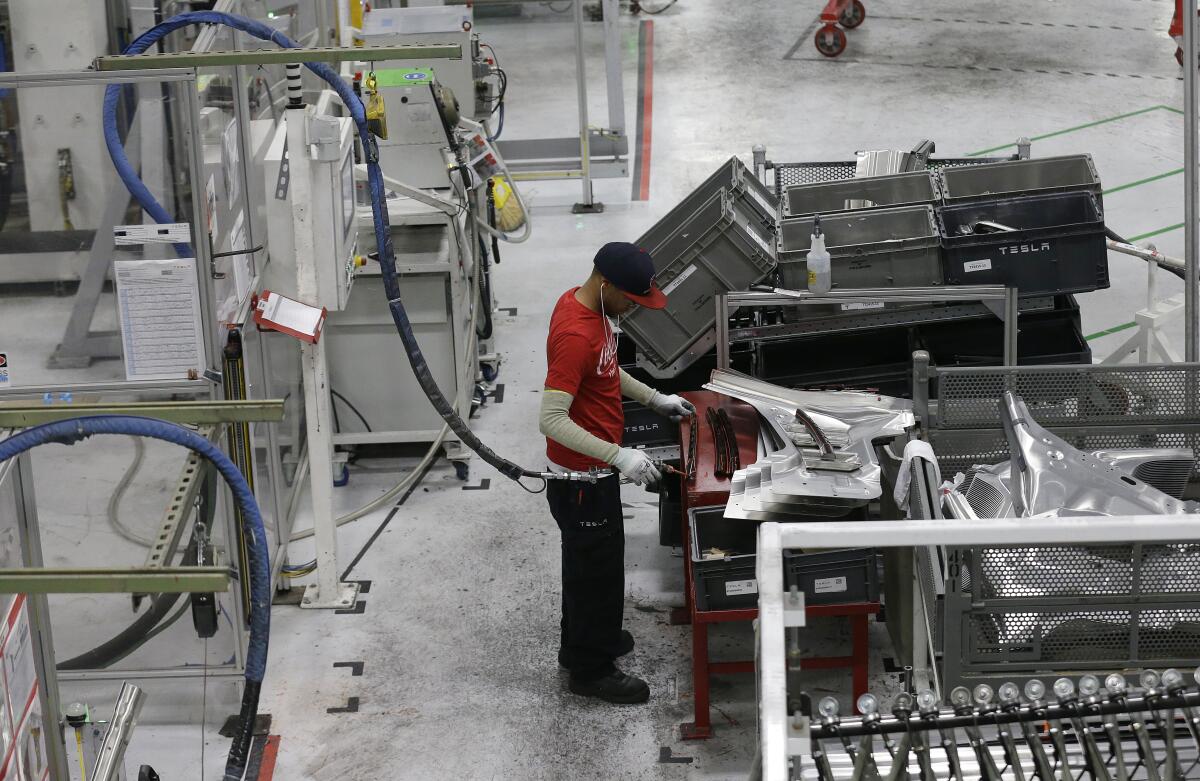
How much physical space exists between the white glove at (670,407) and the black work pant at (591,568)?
0.61 metres

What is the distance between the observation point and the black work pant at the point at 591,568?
4926 mm

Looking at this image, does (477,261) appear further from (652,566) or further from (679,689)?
(679,689)

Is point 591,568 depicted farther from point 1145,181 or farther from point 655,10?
point 655,10

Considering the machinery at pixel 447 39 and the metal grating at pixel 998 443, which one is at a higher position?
the machinery at pixel 447 39

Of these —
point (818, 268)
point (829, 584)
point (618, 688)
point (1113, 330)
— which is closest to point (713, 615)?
point (829, 584)

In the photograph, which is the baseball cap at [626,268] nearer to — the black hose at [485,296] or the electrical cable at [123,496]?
the electrical cable at [123,496]

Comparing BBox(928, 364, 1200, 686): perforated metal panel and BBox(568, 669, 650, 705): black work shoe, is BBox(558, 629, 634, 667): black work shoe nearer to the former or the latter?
BBox(568, 669, 650, 705): black work shoe

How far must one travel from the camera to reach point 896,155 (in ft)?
23.3

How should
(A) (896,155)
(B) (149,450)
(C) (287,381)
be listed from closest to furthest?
(B) (149,450) → (C) (287,381) → (A) (896,155)

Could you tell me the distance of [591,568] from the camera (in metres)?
5.01

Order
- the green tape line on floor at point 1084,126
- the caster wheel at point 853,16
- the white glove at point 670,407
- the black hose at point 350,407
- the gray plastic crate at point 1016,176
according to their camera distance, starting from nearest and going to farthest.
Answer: the white glove at point 670,407, the gray plastic crate at point 1016,176, the black hose at point 350,407, the green tape line on floor at point 1084,126, the caster wheel at point 853,16

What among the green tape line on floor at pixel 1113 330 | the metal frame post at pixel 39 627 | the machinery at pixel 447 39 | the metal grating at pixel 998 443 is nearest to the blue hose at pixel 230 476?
the metal frame post at pixel 39 627

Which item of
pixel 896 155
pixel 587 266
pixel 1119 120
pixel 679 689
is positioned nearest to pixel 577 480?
pixel 679 689

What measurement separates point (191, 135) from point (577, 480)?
5.69 feet
